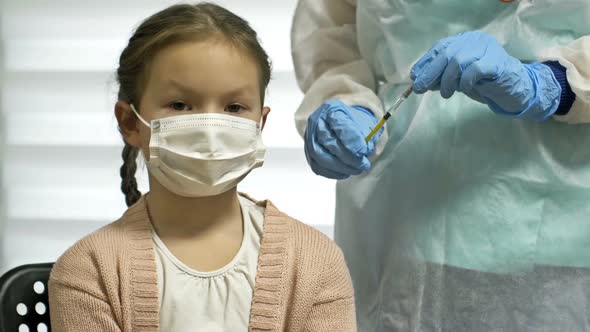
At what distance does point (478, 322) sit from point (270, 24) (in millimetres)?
1361

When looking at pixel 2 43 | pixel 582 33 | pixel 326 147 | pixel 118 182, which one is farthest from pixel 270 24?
pixel 582 33

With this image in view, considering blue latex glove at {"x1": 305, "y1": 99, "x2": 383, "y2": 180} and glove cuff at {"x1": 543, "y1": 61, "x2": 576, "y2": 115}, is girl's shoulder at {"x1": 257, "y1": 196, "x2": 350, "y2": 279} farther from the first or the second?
glove cuff at {"x1": 543, "y1": 61, "x2": 576, "y2": 115}

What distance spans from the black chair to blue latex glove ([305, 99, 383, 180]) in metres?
0.57

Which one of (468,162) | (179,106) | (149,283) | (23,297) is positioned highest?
(179,106)

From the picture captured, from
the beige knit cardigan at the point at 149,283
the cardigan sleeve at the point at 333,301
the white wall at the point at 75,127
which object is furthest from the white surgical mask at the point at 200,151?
the white wall at the point at 75,127

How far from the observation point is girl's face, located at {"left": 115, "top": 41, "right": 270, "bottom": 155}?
4.16 feet

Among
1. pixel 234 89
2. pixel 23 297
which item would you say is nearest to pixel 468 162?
pixel 234 89

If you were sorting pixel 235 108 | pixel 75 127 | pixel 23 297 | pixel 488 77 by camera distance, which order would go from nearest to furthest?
pixel 488 77 → pixel 235 108 → pixel 23 297 → pixel 75 127

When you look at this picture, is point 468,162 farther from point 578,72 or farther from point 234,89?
point 234,89

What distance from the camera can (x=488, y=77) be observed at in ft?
3.99

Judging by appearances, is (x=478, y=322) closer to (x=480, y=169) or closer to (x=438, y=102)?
(x=480, y=169)

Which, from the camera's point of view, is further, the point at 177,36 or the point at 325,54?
the point at 325,54

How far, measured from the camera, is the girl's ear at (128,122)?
135 cm

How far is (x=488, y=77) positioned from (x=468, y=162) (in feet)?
0.66
